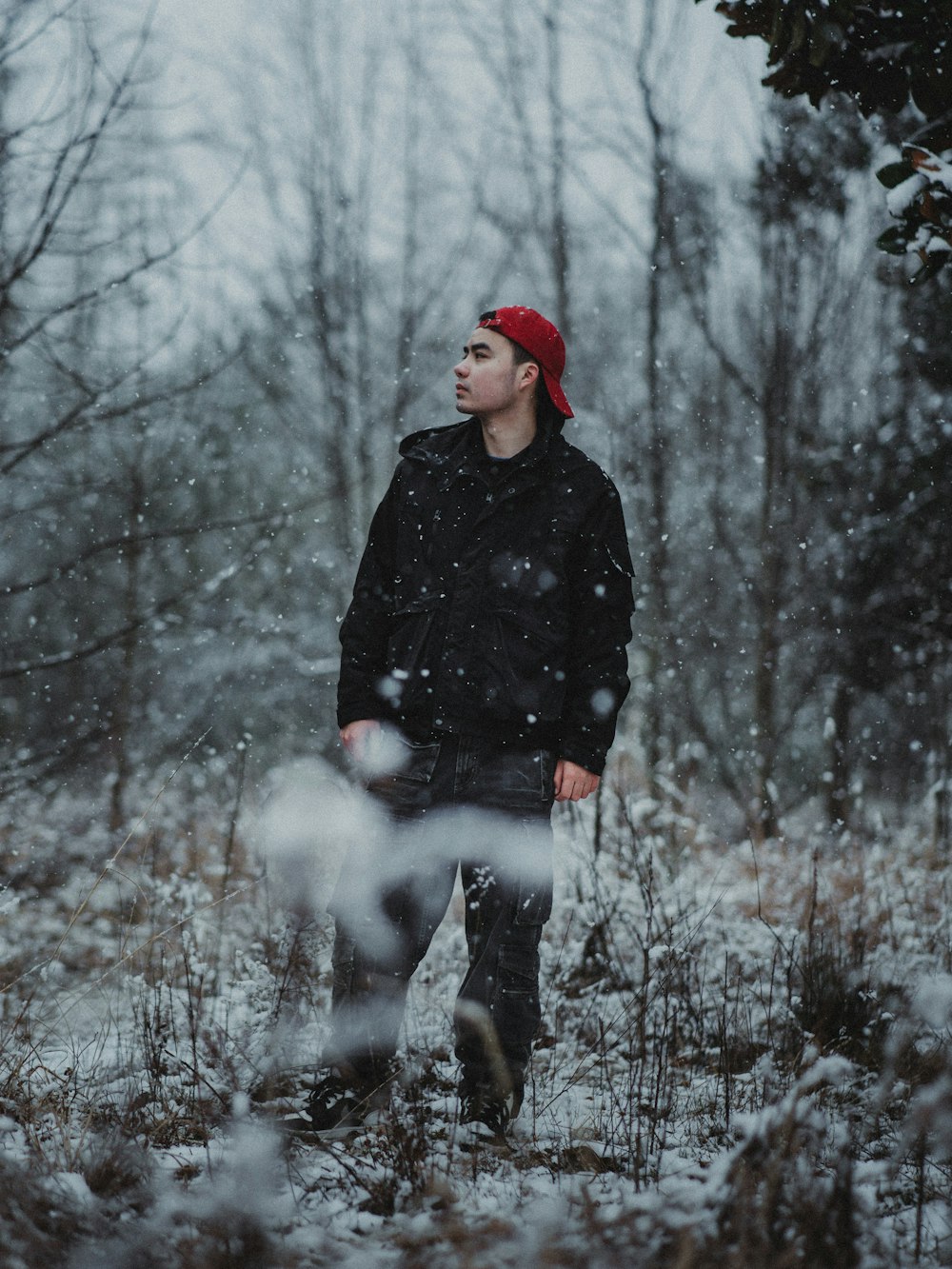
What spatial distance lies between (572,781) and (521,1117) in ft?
2.98

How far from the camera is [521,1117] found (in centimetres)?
241

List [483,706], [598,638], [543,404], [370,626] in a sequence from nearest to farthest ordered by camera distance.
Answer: [483,706]
[598,638]
[370,626]
[543,404]

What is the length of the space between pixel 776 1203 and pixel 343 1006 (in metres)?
1.23

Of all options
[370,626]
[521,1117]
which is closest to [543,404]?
[370,626]

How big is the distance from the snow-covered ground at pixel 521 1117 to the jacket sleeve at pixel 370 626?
34 centimetres

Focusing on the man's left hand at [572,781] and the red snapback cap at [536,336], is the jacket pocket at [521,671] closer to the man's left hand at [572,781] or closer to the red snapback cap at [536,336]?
the man's left hand at [572,781]

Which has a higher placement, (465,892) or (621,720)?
(621,720)

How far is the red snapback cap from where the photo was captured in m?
2.61

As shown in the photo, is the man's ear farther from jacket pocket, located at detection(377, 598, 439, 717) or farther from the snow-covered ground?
the snow-covered ground

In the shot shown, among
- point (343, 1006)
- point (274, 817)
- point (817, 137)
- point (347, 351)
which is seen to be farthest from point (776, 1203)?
point (347, 351)

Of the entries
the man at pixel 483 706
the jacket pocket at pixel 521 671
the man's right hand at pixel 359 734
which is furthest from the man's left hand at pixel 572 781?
the man's right hand at pixel 359 734

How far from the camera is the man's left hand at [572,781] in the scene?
2422mm

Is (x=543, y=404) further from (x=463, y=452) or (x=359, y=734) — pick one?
(x=359, y=734)

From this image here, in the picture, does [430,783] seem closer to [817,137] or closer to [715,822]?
[715,822]
